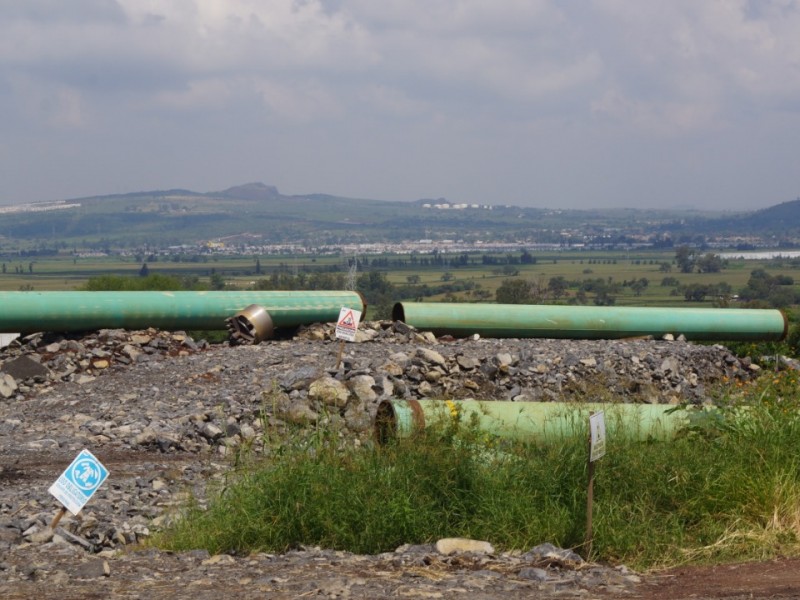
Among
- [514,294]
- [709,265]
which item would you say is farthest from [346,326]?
[709,265]

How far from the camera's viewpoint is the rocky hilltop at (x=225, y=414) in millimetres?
7809

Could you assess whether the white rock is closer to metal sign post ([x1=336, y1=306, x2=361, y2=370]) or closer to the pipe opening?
metal sign post ([x1=336, y1=306, x2=361, y2=370])

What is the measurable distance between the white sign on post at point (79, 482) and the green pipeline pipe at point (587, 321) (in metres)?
13.7

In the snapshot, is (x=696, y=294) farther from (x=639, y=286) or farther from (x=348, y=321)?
(x=348, y=321)

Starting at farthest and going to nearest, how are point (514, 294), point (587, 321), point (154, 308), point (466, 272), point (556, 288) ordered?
1. point (466, 272)
2. point (556, 288)
3. point (514, 294)
4. point (587, 321)
5. point (154, 308)

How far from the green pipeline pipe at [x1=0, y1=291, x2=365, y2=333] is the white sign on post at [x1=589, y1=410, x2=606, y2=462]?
14316 mm

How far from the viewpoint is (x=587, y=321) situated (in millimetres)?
23391

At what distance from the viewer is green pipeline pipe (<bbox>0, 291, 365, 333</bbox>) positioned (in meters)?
20.8

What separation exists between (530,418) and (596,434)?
299 cm

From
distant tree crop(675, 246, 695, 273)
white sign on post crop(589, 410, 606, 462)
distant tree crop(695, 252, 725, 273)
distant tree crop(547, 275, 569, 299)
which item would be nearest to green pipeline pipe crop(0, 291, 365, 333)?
white sign on post crop(589, 410, 606, 462)

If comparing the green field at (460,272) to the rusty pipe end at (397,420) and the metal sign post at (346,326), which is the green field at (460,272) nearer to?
the metal sign post at (346,326)

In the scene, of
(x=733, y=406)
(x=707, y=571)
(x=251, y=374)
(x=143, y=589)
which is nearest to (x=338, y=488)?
(x=143, y=589)

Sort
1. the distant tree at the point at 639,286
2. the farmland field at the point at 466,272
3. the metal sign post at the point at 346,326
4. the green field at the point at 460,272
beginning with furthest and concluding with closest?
the distant tree at the point at 639,286 < the farmland field at the point at 466,272 < the green field at the point at 460,272 < the metal sign post at the point at 346,326

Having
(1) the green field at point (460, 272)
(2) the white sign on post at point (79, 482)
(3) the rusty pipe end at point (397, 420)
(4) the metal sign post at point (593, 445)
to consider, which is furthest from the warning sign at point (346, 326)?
(1) the green field at point (460, 272)
